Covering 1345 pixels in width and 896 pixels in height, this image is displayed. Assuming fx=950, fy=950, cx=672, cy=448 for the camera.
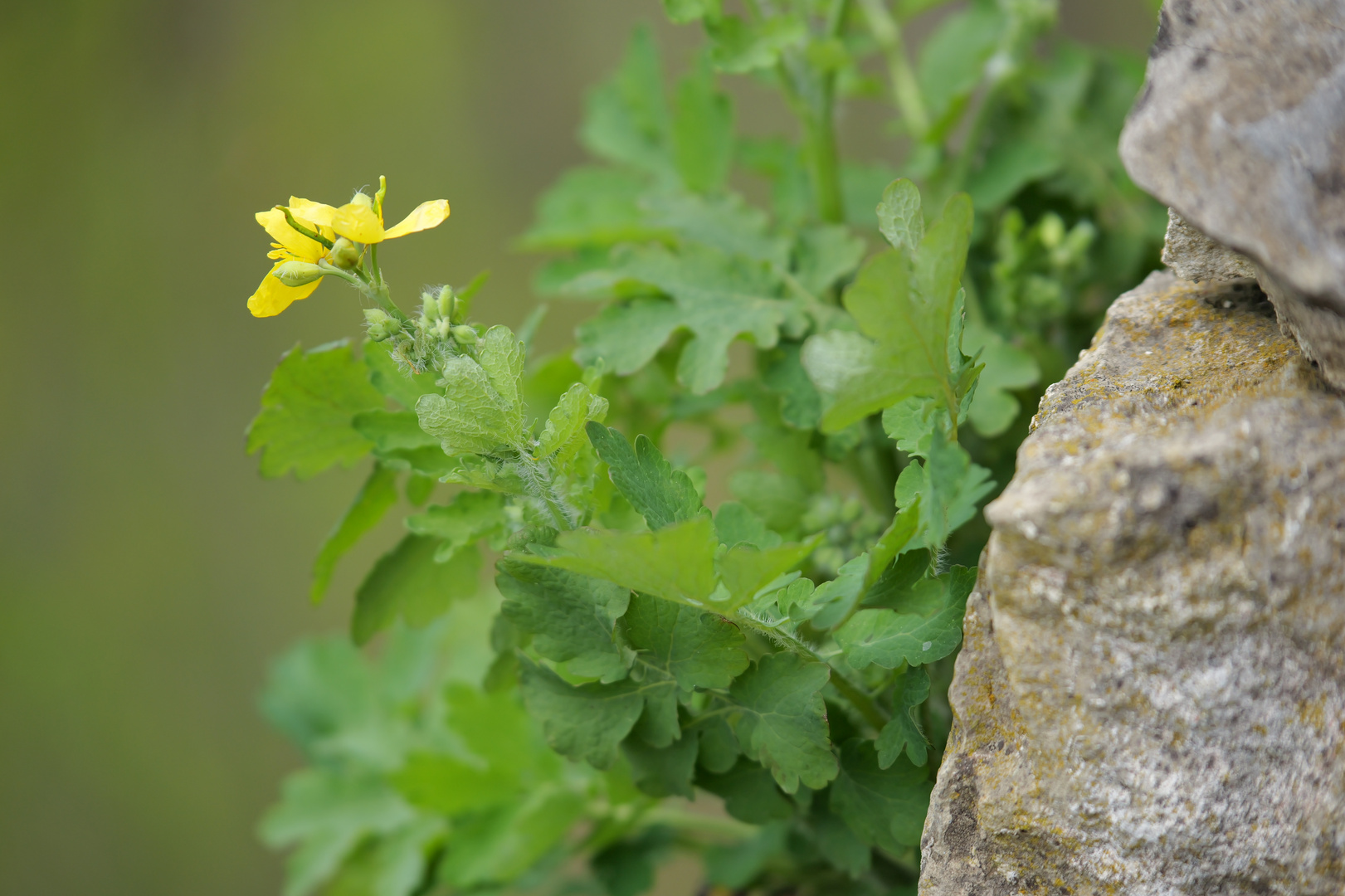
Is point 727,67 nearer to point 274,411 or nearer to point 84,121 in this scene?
point 274,411

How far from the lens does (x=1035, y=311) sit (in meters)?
0.66

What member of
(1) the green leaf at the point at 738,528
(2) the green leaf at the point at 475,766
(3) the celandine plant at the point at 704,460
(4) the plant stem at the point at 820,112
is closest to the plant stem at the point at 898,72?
(3) the celandine plant at the point at 704,460

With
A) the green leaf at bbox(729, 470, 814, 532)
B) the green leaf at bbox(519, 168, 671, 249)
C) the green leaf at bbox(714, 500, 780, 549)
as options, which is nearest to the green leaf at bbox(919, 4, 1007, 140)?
the green leaf at bbox(519, 168, 671, 249)

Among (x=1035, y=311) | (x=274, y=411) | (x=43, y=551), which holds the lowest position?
(x=43, y=551)

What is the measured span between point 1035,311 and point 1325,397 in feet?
1.01

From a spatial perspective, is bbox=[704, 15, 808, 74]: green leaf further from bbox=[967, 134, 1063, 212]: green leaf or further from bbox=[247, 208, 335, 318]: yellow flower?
bbox=[247, 208, 335, 318]: yellow flower

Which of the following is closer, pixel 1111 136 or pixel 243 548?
pixel 1111 136

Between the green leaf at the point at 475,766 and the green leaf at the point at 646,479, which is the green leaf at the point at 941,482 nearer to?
the green leaf at the point at 646,479

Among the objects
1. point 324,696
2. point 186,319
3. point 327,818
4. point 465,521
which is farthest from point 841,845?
point 186,319

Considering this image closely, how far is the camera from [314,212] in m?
0.38

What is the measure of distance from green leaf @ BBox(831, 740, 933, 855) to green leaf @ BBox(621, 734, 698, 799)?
0.24 feet

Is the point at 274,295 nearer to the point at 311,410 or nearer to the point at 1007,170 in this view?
the point at 311,410

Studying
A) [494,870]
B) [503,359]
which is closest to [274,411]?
[503,359]

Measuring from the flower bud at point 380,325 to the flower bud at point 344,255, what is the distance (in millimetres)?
20
